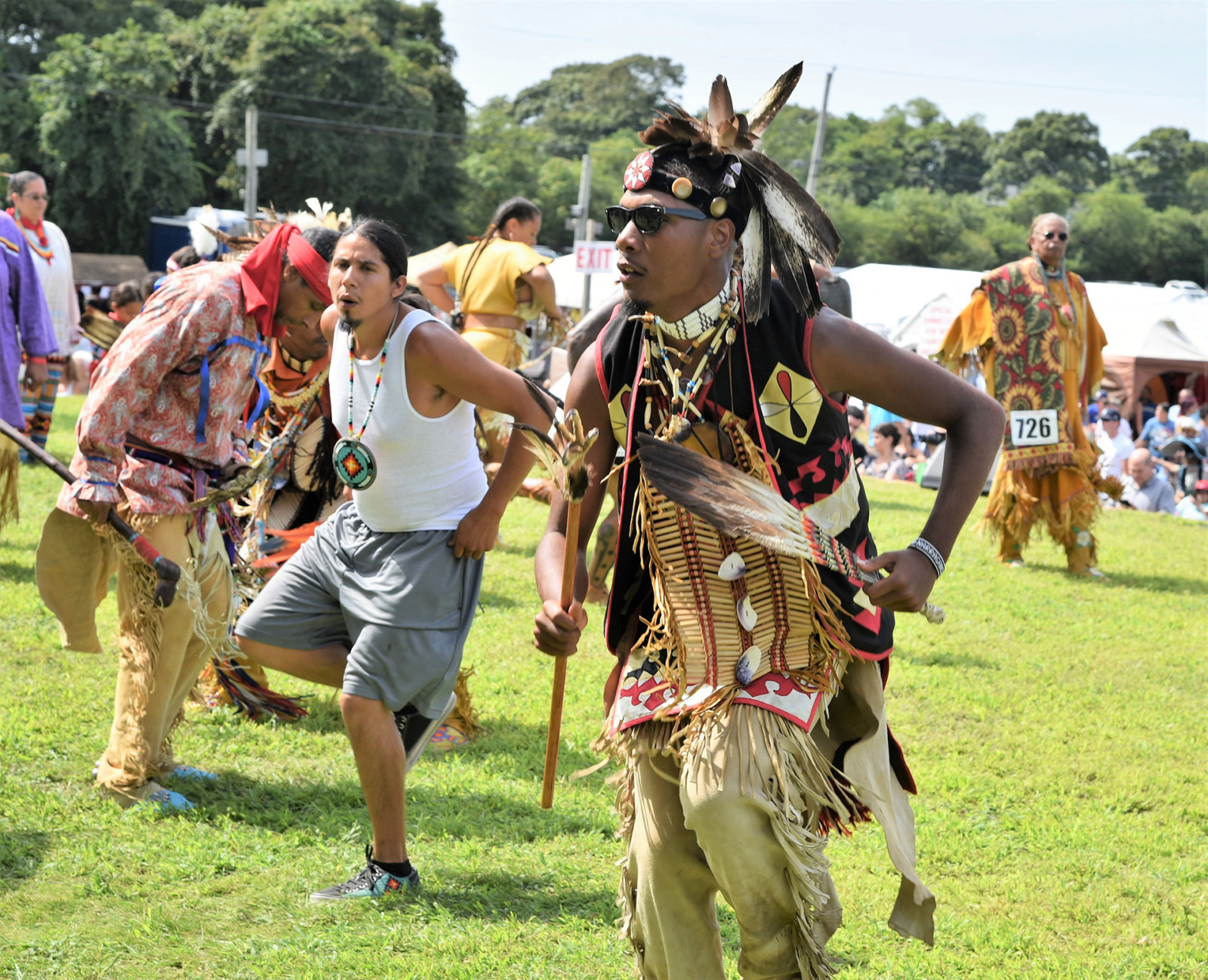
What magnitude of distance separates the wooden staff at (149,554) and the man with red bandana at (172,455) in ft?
0.22

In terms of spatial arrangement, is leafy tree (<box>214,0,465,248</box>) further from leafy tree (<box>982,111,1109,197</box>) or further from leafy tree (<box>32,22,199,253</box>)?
leafy tree (<box>982,111,1109,197</box>)

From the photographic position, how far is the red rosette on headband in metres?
4.20

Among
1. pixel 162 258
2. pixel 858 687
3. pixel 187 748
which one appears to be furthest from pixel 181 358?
pixel 162 258

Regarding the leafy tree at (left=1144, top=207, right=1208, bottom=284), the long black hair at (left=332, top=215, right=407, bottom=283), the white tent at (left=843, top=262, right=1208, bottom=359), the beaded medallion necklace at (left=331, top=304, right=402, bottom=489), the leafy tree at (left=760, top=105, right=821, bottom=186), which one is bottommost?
the beaded medallion necklace at (left=331, top=304, right=402, bottom=489)

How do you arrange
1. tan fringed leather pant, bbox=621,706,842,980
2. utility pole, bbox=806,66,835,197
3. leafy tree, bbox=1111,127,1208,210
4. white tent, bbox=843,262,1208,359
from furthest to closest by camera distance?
leafy tree, bbox=1111,127,1208,210 → utility pole, bbox=806,66,835,197 → white tent, bbox=843,262,1208,359 → tan fringed leather pant, bbox=621,706,842,980

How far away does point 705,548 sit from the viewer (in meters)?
2.69

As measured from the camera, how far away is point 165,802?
437 cm

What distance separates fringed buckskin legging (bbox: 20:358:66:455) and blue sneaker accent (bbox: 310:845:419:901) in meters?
6.09

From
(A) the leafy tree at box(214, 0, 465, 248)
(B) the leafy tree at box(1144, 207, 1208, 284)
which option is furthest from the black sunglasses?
(B) the leafy tree at box(1144, 207, 1208, 284)

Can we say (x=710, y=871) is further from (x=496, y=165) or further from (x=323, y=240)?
(x=496, y=165)

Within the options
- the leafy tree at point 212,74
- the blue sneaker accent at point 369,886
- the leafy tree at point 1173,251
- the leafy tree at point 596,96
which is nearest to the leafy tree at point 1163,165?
the leafy tree at point 1173,251

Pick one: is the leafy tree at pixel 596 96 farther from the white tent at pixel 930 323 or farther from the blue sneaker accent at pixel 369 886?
the blue sneaker accent at pixel 369 886

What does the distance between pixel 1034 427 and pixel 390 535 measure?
21.1ft

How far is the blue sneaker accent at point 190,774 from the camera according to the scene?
4633 millimetres
